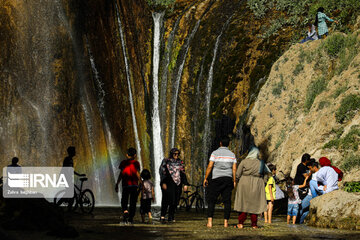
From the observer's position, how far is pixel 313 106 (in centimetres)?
2102

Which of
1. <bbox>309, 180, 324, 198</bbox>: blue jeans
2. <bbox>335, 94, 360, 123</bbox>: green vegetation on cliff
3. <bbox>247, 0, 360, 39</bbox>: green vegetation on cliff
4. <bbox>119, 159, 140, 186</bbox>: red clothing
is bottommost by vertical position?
<bbox>309, 180, 324, 198</bbox>: blue jeans

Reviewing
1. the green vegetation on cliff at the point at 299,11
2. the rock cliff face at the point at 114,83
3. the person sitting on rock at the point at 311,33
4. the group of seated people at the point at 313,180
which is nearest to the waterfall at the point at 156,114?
the rock cliff face at the point at 114,83

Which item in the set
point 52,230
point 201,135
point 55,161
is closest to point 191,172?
point 201,135

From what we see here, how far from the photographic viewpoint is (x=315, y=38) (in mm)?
25078

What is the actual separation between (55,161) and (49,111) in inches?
97.7

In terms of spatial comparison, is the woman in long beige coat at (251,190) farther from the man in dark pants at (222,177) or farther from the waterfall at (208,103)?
the waterfall at (208,103)

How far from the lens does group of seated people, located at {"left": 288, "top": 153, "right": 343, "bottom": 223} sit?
45.4 ft

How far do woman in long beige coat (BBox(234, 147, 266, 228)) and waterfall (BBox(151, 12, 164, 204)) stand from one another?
17.2 m

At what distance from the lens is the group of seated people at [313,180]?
545 inches

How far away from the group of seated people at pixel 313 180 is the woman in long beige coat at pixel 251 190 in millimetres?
1990

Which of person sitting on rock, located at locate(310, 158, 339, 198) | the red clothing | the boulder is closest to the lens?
the boulder

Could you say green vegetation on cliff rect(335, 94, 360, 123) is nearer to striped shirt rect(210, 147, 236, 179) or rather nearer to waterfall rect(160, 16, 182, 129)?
striped shirt rect(210, 147, 236, 179)

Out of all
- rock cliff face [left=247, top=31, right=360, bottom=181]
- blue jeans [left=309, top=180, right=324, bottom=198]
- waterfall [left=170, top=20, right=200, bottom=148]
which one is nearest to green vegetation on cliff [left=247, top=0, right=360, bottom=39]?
rock cliff face [left=247, top=31, right=360, bottom=181]

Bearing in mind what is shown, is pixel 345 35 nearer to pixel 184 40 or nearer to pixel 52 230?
pixel 184 40
